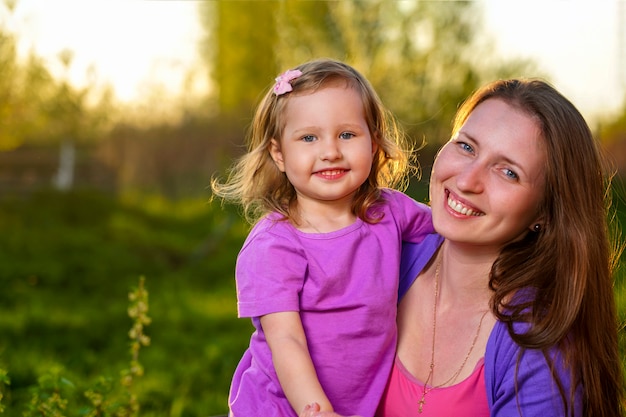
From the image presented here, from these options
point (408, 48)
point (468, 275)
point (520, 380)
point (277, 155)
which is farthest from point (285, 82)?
point (408, 48)

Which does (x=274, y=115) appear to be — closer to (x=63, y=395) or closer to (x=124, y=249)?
(x=63, y=395)

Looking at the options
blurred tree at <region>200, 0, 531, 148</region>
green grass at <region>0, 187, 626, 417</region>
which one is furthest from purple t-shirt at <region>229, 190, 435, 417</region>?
blurred tree at <region>200, 0, 531, 148</region>

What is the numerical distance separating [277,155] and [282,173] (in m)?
0.07

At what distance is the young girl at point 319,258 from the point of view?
2258mm

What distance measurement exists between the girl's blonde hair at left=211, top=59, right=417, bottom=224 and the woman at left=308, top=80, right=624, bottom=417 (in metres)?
0.27

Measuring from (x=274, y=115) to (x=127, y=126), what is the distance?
967cm

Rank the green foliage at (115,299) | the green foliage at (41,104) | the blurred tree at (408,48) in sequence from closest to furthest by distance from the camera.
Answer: the green foliage at (115,299), the green foliage at (41,104), the blurred tree at (408,48)

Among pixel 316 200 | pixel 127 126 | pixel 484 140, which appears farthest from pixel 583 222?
pixel 127 126

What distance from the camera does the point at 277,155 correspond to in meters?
2.53

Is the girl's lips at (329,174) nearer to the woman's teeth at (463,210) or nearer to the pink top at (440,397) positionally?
the woman's teeth at (463,210)

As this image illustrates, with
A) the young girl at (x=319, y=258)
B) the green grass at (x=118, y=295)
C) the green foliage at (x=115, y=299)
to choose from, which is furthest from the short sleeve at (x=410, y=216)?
the green foliage at (x=115, y=299)

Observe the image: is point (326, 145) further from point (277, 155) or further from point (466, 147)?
point (466, 147)

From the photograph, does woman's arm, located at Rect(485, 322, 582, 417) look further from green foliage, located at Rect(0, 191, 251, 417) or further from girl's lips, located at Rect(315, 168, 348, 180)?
green foliage, located at Rect(0, 191, 251, 417)

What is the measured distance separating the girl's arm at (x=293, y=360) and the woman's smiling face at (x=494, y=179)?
0.46 meters
